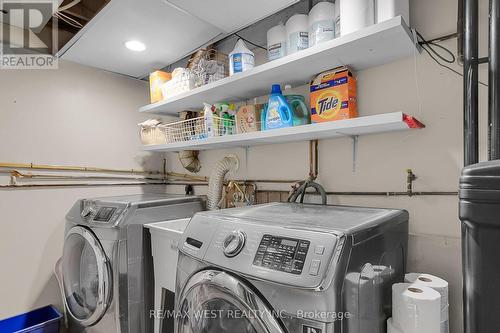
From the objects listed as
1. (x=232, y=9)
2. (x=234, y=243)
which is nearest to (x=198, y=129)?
(x=232, y=9)

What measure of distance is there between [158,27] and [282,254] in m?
1.74

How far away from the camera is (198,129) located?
2115mm

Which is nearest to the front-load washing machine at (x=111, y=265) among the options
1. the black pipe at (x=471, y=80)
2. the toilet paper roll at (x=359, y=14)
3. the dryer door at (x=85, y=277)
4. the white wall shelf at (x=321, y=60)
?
the dryer door at (x=85, y=277)

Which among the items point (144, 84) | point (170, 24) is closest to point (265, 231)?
point (170, 24)

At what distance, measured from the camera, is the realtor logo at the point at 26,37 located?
6.25 ft

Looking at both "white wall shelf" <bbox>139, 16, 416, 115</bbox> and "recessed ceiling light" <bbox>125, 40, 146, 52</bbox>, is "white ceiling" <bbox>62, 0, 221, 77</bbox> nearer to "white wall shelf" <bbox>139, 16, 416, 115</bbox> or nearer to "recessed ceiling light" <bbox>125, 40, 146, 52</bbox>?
"recessed ceiling light" <bbox>125, 40, 146, 52</bbox>

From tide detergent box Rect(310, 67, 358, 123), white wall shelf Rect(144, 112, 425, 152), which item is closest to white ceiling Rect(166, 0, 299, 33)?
tide detergent box Rect(310, 67, 358, 123)

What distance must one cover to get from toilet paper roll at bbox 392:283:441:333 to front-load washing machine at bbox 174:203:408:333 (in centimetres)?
7

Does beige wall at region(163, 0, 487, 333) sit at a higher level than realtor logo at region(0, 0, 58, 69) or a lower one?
lower

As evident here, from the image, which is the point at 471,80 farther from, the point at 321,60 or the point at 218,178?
the point at 218,178

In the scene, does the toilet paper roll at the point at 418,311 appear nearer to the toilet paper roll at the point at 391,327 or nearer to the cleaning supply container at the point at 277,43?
the toilet paper roll at the point at 391,327

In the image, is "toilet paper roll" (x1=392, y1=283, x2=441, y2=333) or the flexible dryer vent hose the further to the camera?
the flexible dryer vent hose

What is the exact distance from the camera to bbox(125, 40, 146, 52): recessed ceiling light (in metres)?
2.07

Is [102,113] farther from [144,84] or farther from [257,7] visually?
[257,7]
